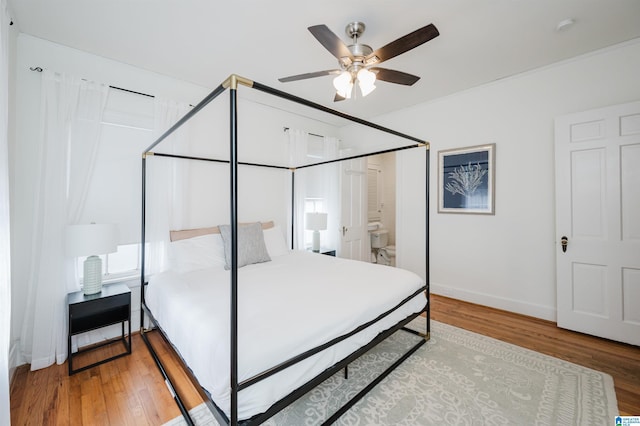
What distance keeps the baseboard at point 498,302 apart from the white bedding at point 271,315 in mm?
1483

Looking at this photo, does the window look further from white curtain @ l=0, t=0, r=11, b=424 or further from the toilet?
the toilet

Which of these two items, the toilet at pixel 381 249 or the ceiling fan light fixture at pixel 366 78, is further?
the toilet at pixel 381 249

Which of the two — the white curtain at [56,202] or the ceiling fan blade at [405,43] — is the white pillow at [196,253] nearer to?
the white curtain at [56,202]

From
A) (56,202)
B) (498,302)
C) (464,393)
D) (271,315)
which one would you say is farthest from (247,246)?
(498,302)

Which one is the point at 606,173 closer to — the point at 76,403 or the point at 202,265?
the point at 202,265

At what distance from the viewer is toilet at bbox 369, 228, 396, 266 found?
5.21 m

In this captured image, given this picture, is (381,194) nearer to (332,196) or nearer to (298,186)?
(332,196)

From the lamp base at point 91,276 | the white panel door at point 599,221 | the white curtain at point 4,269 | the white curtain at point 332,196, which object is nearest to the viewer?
the white curtain at point 4,269

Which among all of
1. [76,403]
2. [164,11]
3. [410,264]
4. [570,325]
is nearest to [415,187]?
[410,264]

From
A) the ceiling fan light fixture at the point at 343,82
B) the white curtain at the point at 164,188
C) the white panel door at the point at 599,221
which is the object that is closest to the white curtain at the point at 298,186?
the white curtain at the point at 164,188

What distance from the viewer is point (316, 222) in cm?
391

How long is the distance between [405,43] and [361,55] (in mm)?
335

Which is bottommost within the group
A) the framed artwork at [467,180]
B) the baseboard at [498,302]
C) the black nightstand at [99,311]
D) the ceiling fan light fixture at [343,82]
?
the baseboard at [498,302]

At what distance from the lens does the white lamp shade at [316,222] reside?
3904mm
